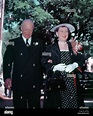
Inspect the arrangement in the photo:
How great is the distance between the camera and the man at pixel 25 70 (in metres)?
2.52

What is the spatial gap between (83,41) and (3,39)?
1074mm

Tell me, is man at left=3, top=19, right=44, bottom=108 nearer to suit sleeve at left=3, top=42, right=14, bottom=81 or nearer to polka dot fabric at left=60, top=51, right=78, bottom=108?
suit sleeve at left=3, top=42, right=14, bottom=81

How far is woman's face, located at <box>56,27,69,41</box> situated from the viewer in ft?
8.46

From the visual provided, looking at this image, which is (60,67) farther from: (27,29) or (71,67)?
(27,29)

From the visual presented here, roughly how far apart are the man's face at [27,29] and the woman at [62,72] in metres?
0.29

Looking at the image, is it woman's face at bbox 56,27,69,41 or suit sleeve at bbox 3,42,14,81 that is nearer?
suit sleeve at bbox 3,42,14,81

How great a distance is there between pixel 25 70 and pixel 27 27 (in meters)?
0.59

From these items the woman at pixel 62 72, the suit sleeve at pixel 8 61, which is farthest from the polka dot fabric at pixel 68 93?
the suit sleeve at pixel 8 61

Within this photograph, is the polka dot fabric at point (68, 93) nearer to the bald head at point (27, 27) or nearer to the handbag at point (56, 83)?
the handbag at point (56, 83)

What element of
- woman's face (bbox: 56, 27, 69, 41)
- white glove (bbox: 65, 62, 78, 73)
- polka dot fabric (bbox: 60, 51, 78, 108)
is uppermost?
woman's face (bbox: 56, 27, 69, 41)

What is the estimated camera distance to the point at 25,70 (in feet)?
8.29

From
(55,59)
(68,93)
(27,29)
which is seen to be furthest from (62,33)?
(68,93)

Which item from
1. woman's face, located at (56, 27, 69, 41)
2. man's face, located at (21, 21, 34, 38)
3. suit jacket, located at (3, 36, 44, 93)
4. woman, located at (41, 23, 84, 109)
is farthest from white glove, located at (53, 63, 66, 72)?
man's face, located at (21, 21, 34, 38)

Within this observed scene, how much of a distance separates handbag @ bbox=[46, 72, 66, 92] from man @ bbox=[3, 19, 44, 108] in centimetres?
11
